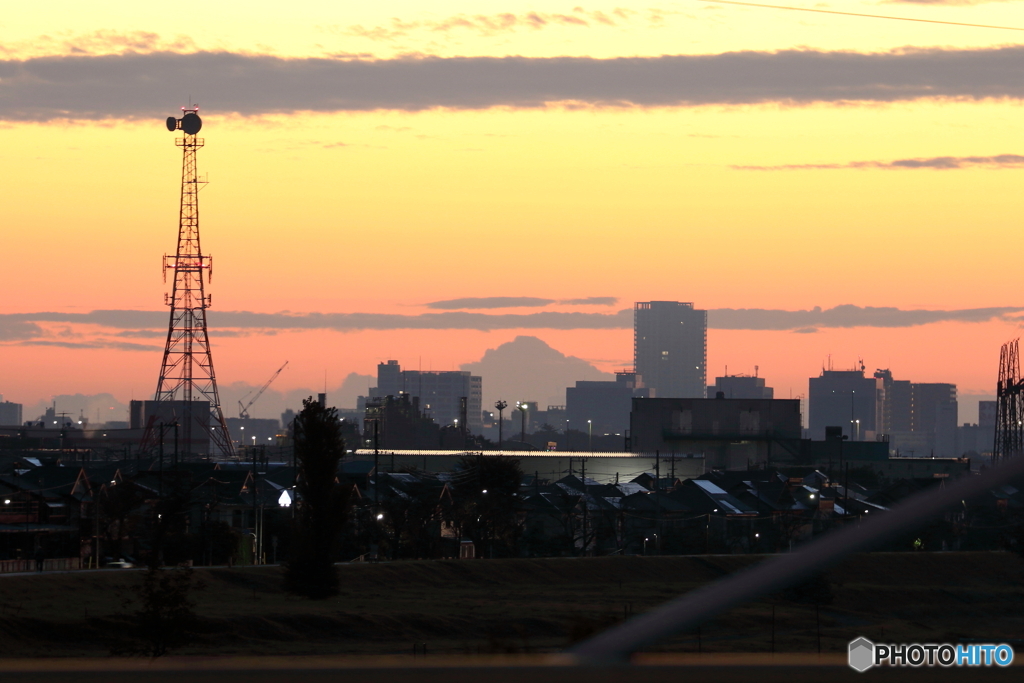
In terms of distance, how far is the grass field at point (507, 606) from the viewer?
1078 inches

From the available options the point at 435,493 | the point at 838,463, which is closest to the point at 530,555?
the point at 435,493

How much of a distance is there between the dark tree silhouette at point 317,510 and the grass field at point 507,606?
1.83ft

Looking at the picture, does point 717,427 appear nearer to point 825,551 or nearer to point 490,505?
point 490,505

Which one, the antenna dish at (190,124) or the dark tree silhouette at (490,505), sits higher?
the antenna dish at (190,124)

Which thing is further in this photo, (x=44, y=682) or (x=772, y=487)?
(x=772, y=487)

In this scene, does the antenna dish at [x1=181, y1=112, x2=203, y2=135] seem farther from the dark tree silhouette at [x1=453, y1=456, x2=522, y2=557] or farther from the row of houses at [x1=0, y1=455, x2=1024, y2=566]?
the dark tree silhouette at [x1=453, y1=456, x2=522, y2=557]

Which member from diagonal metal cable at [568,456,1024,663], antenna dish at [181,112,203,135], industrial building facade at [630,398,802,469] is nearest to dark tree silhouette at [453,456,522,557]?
antenna dish at [181,112,203,135]

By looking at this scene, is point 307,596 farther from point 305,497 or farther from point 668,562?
point 668,562

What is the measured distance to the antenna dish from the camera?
66.2m

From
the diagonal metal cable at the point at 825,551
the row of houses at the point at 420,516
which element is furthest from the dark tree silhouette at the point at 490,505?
the diagonal metal cable at the point at 825,551

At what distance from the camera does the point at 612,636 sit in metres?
6.11

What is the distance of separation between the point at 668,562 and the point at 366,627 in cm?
1571

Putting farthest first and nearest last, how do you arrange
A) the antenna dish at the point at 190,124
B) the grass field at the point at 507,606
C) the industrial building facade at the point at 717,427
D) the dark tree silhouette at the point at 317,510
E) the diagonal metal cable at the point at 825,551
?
1. the industrial building facade at the point at 717,427
2. the antenna dish at the point at 190,124
3. the dark tree silhouette at the point at 317,510
4. the grass field at the point at 507,606
5. the diagonal metal cable at the point at 825,551

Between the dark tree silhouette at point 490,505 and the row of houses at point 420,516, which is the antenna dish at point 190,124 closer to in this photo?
the row of houses at point 420,516
